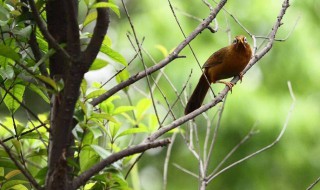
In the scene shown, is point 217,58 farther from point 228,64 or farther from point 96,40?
point 96,40

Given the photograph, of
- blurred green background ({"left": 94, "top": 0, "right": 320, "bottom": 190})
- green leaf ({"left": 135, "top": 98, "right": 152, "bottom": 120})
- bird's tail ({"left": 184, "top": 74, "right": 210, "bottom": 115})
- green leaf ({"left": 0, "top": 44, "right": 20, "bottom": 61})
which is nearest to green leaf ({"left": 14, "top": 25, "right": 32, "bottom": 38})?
green leaf ({"left": 0, "top": 44, "right": 20, "bottom": 61})

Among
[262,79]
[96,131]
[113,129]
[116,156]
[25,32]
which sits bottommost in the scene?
[116,156]

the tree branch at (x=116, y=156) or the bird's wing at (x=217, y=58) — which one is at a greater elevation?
the bird's wing at (x=217, y=58)

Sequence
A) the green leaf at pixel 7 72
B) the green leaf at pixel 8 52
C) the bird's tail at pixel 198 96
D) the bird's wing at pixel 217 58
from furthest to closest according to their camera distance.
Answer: the bird's wing at pixel 217 58 < the bird's tail at pixel 198 96 < the green leaf at pixel 7 72 < the green leaf at pixel 8 52

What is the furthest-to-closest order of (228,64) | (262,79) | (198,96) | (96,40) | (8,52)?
(262,79)
(228,64)
(198,96)
(8,52)
(96,40)

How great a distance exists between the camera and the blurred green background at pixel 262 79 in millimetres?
5828

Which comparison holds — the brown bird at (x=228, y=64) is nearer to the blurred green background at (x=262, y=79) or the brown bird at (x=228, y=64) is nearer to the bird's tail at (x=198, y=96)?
the bird's tail at (x=198, y=96)

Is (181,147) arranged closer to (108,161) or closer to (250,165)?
(250,165)

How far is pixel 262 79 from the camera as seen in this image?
20.3 ft

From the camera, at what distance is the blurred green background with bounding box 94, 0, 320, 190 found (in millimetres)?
5828

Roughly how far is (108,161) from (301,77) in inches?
193

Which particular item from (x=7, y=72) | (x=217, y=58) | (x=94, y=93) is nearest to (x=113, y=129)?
(x=94, y=93)

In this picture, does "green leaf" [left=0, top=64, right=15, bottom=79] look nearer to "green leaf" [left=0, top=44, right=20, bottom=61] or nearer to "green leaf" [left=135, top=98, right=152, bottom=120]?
"green leaf" [left=0, top=44, right=20, bottom=61]

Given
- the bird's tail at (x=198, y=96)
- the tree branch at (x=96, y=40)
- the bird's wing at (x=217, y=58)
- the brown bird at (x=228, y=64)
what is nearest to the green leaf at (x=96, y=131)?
the tree branch at (x=96, y=40)
